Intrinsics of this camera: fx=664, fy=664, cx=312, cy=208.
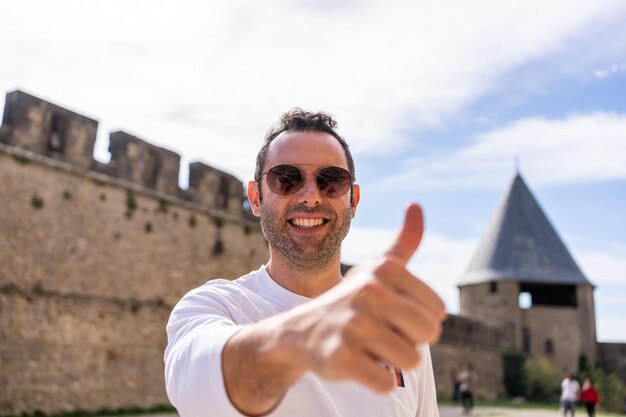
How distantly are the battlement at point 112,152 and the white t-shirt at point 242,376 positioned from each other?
28.9 feet

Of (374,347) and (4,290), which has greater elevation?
(4,290)

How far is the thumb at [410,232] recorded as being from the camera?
35.4 inches

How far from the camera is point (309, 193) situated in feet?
5.56

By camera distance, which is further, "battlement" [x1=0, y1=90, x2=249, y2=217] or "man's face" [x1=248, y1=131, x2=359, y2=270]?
"battlement" [x1=0, y1=90, x2=249, y2=217]

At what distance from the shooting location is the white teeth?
173cm

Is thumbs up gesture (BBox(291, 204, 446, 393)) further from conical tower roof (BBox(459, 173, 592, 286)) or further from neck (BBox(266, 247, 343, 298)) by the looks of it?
conical tower roof (BBox(459, 173, 592, 286))

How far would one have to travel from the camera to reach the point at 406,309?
0.87 metres

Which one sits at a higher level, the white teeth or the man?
the white teeth

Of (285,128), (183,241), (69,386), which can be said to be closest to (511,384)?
(183,241)

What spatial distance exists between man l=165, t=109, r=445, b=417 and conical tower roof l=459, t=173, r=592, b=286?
24.2 meters

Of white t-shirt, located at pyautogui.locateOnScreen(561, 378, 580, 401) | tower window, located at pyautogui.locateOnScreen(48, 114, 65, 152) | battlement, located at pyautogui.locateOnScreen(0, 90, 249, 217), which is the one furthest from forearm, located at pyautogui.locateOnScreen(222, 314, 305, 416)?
white t-shirt, located at pyautogui.locateOnScreen(561, 378, 580, 401)

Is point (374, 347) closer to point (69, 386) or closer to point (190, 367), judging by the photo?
point (190, 367)

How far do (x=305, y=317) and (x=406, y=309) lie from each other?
6.2 inches

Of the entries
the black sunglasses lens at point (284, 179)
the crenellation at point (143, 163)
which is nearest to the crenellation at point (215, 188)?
the crenellation at point (143, 163)
